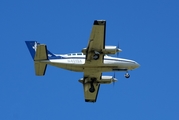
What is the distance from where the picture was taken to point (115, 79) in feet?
231

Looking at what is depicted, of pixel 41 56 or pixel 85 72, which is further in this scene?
pixel 85 72

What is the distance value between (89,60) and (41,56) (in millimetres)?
6146

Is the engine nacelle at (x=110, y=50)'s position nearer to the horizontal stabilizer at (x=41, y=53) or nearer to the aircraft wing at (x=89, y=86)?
the aircraft wing at (x=89, y=86)

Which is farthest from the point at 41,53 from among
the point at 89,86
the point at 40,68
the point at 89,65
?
the point at 89,86

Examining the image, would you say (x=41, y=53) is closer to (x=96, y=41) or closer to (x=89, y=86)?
(x=96, y=41)

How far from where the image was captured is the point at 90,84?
70250 millimetres

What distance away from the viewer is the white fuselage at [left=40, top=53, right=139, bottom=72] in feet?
208

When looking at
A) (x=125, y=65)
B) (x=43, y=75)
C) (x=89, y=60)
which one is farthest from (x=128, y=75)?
(x=43, y=75)

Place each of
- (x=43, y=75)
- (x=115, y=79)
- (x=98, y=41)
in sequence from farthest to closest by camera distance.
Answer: (x=115, y=79) → (x=43, y=75) → (x=98, y=41)

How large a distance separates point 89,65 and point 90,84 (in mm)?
6839

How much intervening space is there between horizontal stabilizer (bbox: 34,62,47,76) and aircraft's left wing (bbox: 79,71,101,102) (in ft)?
21.3

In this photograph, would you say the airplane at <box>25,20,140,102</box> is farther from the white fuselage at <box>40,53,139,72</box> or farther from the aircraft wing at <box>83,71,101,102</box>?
the aircraft wing at <box>83,71,101,102</box>

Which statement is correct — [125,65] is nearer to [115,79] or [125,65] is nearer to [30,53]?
[115,79]

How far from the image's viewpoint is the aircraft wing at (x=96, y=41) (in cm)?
5806
